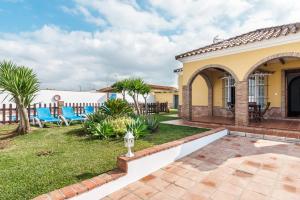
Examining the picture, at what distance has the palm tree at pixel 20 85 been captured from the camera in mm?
8445

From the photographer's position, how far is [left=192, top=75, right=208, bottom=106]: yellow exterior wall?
14.9 metres

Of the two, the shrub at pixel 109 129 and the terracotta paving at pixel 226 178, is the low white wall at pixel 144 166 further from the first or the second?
the shrub at pixel 109 129

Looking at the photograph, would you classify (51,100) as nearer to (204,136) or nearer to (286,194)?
(204,136)

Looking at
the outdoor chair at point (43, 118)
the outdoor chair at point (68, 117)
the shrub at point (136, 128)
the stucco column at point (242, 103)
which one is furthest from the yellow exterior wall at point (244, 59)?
the outdoor chair at point (43, 118)

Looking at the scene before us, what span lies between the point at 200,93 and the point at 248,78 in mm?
6089

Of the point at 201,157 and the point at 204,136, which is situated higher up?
the point at 204,136

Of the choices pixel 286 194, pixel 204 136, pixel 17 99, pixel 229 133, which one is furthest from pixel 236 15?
pixel 17 99

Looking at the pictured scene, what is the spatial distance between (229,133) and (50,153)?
7.63 m

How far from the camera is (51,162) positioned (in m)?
4.77

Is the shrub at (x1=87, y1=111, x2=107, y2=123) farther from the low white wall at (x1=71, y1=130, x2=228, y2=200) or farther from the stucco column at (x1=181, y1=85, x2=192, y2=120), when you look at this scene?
the stucco column at (x1=181, y1=85, x2=192, y2=120)

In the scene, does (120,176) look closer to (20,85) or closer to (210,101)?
(20,85)

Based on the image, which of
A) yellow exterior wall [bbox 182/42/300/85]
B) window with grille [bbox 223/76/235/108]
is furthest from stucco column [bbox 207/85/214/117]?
yellow exterior wall [bbox 182/42/300/85]

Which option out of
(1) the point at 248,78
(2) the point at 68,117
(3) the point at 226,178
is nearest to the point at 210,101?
(1) the point at 248,78

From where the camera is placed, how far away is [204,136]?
22.4 feet
